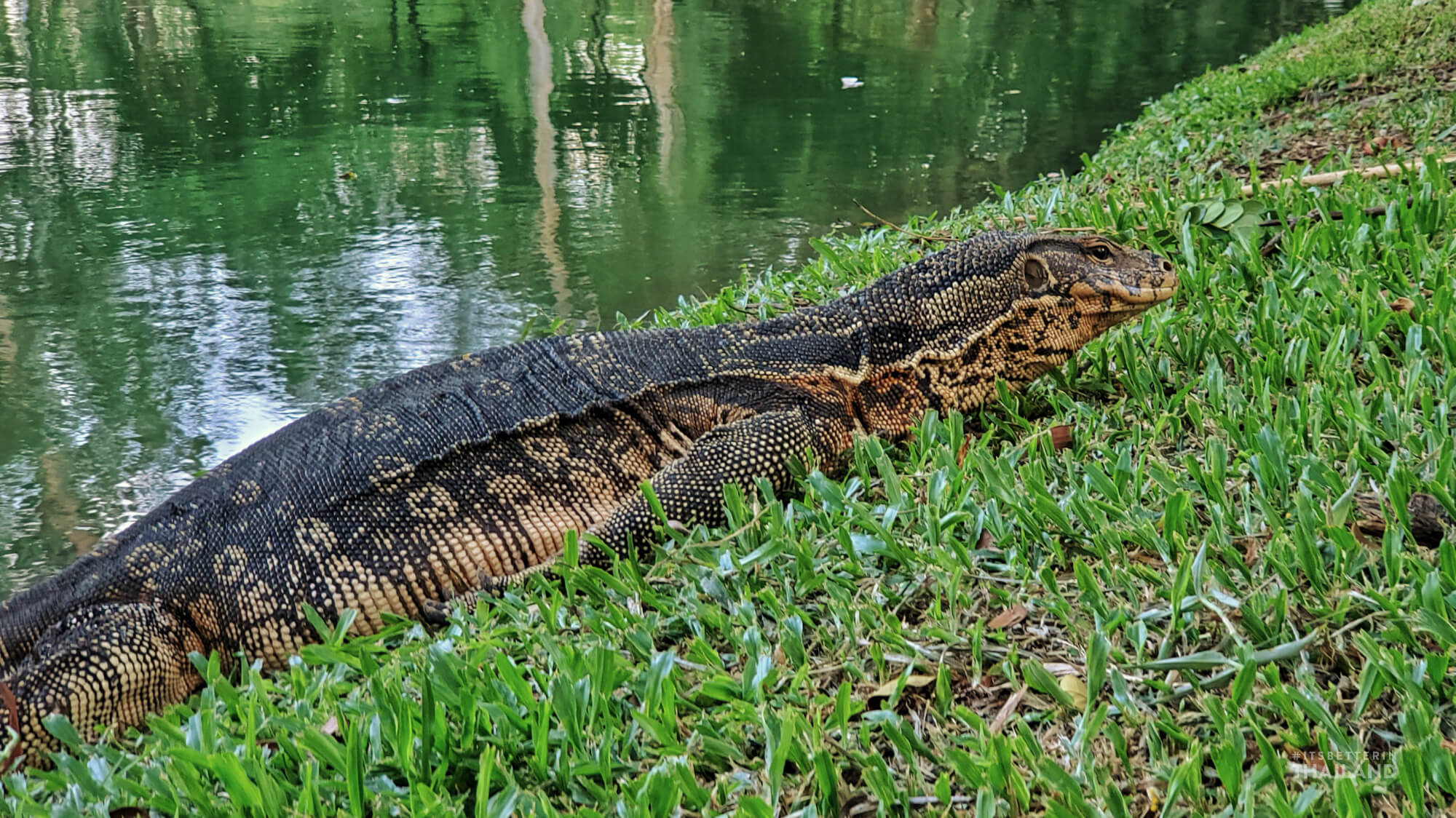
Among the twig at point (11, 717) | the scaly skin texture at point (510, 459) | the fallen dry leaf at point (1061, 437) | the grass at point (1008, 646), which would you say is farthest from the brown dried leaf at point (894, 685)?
the twig at point (11, 717)

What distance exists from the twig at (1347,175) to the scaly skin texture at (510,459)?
162cm

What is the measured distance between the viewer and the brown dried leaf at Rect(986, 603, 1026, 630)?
7.66ft

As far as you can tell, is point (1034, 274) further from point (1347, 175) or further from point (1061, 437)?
point (1347, 175)

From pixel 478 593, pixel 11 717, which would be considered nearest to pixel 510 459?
pixel 478 593

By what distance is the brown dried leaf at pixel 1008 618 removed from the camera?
2.34 metres

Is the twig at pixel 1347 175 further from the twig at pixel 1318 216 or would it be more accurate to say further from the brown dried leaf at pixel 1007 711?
the brown dried leaf at pixel 1007 711

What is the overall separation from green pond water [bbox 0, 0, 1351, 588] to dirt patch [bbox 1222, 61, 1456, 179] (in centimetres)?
275

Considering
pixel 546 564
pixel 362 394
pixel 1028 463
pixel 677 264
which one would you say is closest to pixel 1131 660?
pixel 1028 463

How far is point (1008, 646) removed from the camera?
227cm

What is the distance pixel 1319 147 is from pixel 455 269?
5401 millimetres

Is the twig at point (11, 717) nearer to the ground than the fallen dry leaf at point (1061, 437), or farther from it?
nearer to the ground

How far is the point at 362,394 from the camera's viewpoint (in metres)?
3.61

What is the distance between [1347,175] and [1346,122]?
2.14 m

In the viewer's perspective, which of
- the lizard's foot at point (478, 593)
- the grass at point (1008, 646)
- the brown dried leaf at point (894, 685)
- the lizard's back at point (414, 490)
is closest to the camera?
the grass at point (1008, 646)
